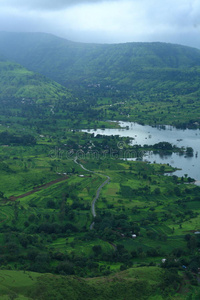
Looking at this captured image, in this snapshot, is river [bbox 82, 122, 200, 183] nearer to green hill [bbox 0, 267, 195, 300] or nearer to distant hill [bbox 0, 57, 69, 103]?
green hill [bbox 0, 267, 195, 300]

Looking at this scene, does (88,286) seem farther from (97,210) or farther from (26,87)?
(26,87)

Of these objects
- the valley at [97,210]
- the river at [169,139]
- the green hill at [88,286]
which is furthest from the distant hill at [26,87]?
the green hill at [88,286]

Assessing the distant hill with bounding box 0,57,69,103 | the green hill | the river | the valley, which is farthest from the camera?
the distant hill with bounding box 0,57,69,103

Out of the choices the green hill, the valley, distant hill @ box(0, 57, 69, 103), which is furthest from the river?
distant hill @ box(0, 57, 69, 103)

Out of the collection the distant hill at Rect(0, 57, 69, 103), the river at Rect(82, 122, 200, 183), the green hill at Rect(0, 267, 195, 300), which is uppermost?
the distant hill at Rect(0, 57, 69, 103)

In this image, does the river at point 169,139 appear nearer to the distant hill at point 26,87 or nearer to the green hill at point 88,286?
the green hill at point 88,286
